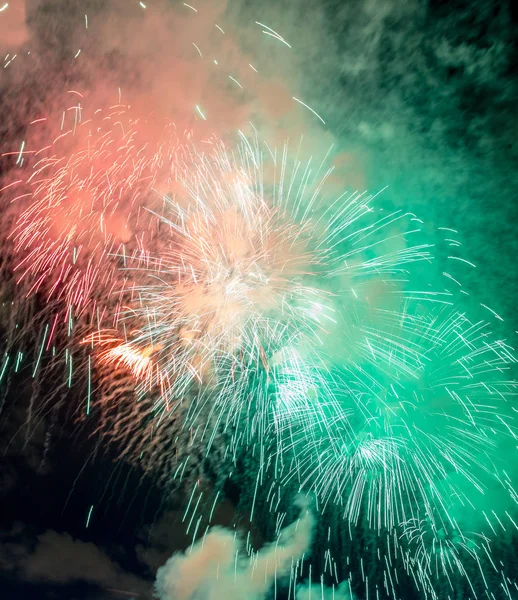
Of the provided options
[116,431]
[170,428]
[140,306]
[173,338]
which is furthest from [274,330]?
[116,431]

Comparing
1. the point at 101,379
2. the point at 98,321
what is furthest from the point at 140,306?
the point at 101,379

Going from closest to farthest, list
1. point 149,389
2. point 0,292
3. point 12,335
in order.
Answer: point 0,292, point 12,335, point 149,389

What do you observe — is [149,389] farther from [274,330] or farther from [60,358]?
[274,330]

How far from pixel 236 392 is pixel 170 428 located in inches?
63.2

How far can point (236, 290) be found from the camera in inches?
318

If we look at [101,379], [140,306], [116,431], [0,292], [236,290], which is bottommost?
[116,431]

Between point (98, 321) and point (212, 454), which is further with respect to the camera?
point (212, 454)

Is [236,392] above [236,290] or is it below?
below

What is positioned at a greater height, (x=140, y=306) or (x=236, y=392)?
(x=140, y=306)

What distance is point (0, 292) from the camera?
7.54m

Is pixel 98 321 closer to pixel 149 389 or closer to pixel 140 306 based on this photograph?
pixel 140 306

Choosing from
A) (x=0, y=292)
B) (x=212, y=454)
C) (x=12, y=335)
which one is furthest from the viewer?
(x=212, y=454)

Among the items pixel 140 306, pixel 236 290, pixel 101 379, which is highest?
pixel 236 290

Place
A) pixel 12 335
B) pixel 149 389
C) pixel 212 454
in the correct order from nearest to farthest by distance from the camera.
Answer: pixel 12 335
pixel 149 389
pixel 212 454
